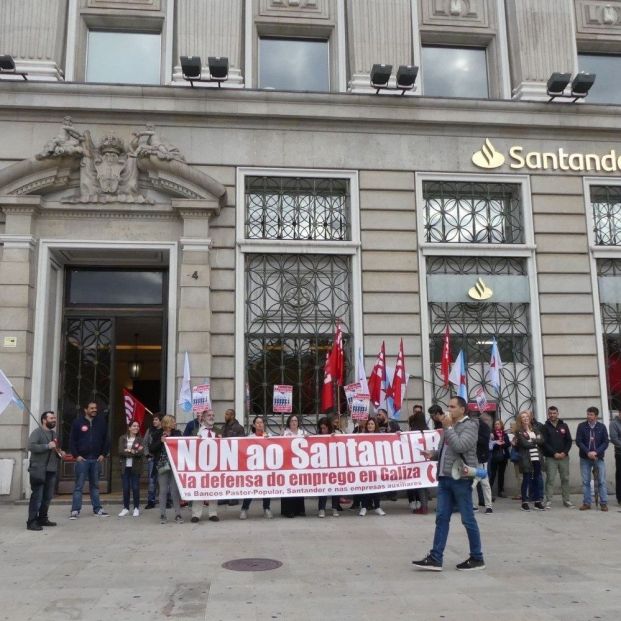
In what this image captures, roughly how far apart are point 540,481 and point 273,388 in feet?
18.4

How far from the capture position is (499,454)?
14.0m

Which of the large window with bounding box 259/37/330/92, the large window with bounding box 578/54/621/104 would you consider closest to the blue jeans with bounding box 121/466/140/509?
the large window with bounding box 259/37/330/92

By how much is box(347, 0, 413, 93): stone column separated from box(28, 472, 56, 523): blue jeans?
10644 mm

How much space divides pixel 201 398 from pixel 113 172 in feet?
17.7

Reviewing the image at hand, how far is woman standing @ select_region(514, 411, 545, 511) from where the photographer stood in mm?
12570

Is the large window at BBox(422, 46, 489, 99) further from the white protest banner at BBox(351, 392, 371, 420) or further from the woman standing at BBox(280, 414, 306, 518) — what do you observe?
the woman standing at BBox(280, 414, 306, 518)

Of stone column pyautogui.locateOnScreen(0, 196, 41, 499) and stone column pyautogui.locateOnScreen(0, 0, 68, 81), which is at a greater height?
stone column pyautogui.locateOnScreen(0, 0, 68, 81)

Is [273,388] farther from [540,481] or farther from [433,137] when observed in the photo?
[433,137]

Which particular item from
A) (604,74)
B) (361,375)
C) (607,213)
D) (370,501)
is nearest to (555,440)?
(370,501)

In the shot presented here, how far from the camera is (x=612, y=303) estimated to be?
1583 centimetres

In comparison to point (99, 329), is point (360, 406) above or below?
below

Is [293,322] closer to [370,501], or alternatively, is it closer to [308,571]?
[370,501]

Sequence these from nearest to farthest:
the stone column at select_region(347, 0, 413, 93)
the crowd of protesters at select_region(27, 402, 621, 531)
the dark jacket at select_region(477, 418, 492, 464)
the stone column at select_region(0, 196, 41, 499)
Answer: the crowd of protesters at select_region(27, 402, 621, 531) < the dark jacket at select_region(477, 418, 492, 464) < the stone column at select_region(0, 196, 41, 499) < the stone column at select_region(347, 0, 413, 93)

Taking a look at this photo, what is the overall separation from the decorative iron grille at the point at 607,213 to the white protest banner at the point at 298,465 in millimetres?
7655
